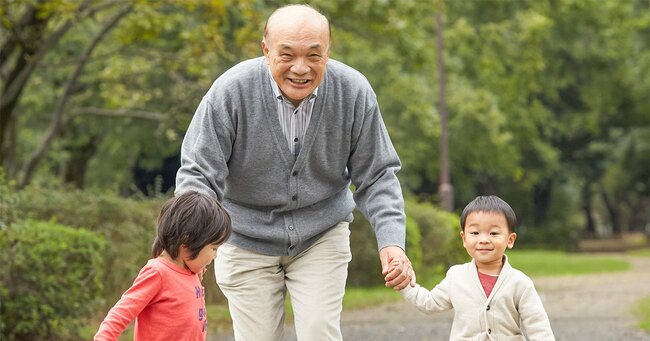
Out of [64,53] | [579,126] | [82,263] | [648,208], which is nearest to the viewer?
[82,263]

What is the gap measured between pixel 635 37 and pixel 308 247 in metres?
34.4

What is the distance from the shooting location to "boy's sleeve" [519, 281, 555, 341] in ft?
16.5

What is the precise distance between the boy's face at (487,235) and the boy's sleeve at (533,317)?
0.65 ft

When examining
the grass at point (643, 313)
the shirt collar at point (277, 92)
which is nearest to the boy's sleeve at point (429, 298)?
the shirt collar at point (277, 92)

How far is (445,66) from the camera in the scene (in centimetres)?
2877

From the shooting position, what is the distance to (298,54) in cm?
489

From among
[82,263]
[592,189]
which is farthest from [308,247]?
[592,189]

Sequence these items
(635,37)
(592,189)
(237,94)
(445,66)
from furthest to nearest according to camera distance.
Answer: (592,189) → (635,37) → (445,66) → (237,94)

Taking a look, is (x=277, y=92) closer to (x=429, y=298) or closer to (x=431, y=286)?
(x=429, y=298)

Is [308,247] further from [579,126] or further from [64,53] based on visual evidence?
[579,126]

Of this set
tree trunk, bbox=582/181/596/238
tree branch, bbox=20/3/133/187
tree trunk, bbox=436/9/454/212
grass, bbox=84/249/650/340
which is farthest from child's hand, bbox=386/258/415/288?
tree trunk, bbox=582/181/596/238

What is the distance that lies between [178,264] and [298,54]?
3.11 ft

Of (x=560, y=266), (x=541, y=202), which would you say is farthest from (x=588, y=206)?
(x=560, y=266)

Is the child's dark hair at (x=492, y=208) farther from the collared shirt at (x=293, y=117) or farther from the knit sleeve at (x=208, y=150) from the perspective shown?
the knit sleeve at (x=208, y=150)
